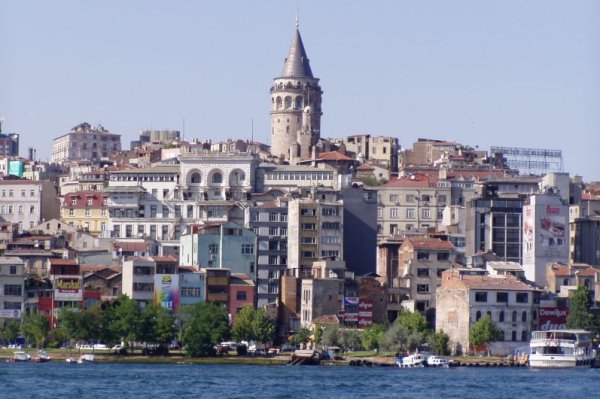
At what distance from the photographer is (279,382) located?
8131 cm

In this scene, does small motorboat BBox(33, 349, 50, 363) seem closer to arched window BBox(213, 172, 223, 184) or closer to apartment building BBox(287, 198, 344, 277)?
apartment building BBox(287, 198, 344, 277)

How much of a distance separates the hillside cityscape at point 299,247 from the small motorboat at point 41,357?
5.93 feet

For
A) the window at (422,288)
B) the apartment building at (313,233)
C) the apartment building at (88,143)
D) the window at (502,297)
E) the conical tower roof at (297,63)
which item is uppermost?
the conical tower roof at (297,63)

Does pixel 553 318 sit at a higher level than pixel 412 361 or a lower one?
higher

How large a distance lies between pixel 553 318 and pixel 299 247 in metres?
17.1

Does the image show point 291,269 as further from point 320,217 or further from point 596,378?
point 596,378

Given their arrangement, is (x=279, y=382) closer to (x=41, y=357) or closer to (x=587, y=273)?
(x=41, y=357)

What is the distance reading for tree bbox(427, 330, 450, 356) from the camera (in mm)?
99375

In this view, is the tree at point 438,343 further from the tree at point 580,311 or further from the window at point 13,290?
the window at point 13,290

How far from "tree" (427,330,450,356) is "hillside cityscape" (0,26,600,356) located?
0.84 m

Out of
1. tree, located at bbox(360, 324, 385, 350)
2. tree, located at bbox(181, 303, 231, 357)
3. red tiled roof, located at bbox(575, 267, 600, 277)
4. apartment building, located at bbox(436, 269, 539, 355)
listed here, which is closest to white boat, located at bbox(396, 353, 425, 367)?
tree, located at bbox(360, 324, 385, 350)

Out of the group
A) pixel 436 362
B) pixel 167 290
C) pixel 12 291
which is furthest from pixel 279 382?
pixel 12 291

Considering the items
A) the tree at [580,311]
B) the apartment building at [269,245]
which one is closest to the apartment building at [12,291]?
the apartment building at [269,245]

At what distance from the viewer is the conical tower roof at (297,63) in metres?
166
